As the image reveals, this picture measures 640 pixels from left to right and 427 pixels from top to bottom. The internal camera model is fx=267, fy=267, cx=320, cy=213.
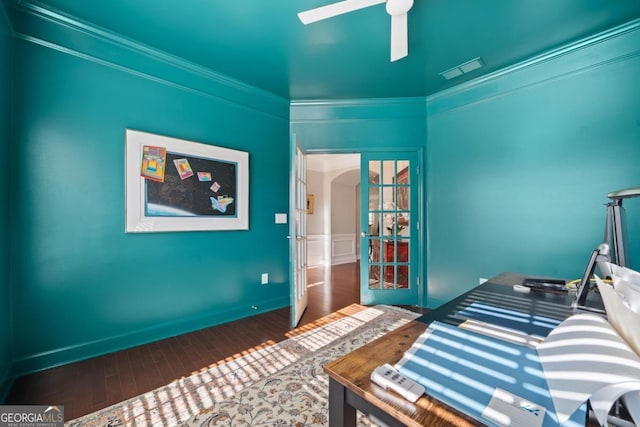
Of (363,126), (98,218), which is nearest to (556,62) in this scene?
(363,126)

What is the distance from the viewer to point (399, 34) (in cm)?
183

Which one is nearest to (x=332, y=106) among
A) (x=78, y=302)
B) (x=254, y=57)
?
(x=254, y=57)

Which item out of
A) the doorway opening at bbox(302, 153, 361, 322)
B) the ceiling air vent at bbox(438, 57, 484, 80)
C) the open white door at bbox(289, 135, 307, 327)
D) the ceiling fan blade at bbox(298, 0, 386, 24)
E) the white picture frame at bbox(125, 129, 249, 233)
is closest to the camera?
the ceiling fan blade at bbox(298, 0, 386, 24)

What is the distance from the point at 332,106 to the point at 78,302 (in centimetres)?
323

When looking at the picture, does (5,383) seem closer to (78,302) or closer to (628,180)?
(78,302)

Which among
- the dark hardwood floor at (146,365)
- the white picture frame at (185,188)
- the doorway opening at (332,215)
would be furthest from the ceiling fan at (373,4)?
the doorway opening at (332,215)

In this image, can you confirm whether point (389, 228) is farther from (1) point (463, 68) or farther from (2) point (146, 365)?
(2) point (146, 365)

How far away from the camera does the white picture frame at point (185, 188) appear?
2307mm

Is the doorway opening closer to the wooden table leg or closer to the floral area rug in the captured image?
the floral area rug

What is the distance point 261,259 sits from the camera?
10.6ft

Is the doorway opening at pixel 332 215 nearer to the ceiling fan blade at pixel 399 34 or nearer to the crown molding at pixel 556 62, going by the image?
the crown molding at pixel 556 62

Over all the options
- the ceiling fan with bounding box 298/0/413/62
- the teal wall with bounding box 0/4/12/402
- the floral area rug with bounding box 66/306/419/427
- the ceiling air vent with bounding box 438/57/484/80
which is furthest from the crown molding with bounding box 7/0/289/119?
the floral area rug with bounding box 66/306/419/427

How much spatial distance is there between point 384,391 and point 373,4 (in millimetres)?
2010

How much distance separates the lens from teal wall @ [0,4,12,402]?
67.5 inches
